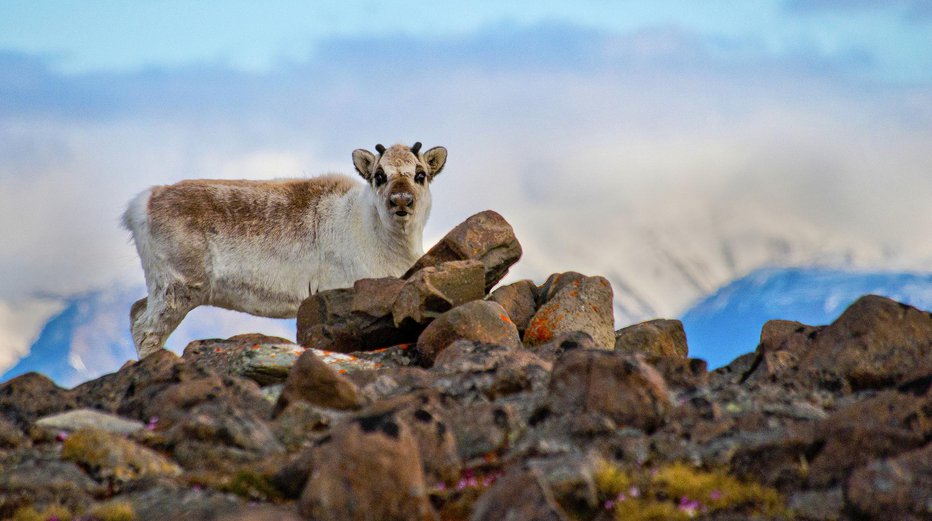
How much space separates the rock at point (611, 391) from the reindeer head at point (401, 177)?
37.8ft

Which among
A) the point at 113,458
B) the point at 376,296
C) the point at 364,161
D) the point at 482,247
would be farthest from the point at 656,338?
the point at 113,458

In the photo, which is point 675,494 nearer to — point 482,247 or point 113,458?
point 113,458

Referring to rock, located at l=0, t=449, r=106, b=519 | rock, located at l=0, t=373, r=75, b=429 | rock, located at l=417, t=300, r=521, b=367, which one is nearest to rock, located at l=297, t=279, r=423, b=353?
rock, located at l=417, t=300, r=521, b=367

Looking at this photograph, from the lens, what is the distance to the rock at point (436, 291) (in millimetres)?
16344

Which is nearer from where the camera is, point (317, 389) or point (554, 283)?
point (317, 389)

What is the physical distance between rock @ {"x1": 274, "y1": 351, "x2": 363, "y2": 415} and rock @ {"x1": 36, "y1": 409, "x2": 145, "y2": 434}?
145 centimetres

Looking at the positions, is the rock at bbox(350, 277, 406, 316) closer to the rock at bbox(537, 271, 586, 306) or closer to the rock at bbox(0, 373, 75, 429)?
the rock at bbox(537, 271, 586, 306)

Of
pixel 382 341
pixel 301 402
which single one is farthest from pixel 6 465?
pixel 382 341

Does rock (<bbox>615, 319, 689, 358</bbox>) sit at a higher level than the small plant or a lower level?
higher

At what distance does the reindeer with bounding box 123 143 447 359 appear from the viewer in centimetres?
2253

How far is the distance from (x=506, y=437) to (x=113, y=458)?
3.50 metres

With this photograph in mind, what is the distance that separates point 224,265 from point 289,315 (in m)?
1.82

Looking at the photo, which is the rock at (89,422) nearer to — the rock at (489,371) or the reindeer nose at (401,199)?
the rock at (489,371)

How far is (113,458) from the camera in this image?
9.41 metres
